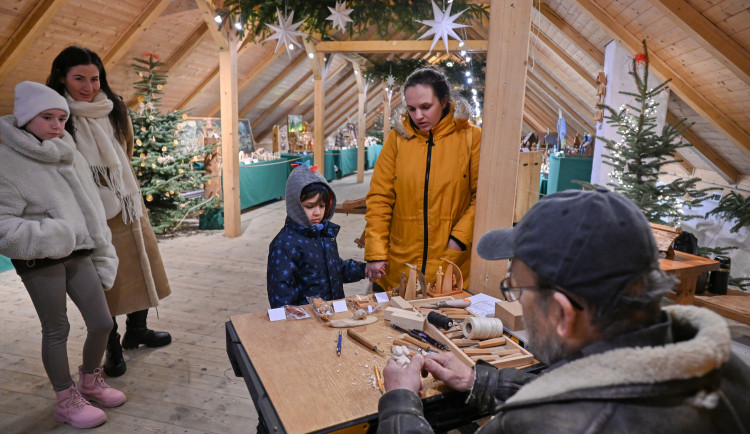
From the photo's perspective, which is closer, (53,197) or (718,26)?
(53,197)

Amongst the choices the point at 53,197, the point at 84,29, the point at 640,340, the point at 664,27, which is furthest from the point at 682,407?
the point at 84,29

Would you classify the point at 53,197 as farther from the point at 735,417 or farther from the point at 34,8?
the point at 34,8

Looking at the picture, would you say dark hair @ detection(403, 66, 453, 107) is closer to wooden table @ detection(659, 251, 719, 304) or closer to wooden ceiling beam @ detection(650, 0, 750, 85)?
wooden table @ detection(659, 251, 719, 304)

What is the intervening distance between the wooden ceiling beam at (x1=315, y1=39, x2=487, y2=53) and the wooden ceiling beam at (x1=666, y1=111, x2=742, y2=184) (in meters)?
3.50

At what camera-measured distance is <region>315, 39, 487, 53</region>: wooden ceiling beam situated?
7559 millimetres

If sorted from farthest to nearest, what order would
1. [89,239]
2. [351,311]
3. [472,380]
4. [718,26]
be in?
[718,26], [89,239], [351,311], [472,380]

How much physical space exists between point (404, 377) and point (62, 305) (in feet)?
6.08

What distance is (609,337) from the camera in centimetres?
76

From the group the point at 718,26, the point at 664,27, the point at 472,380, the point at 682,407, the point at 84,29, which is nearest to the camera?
the point at 682,407

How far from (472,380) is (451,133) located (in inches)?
51.0

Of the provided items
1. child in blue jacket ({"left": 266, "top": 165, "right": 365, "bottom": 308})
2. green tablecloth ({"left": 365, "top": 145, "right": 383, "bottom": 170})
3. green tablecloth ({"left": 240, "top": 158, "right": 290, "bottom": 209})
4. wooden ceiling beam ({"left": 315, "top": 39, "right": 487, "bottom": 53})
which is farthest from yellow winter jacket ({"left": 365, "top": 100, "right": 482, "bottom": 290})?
green tablecloth ({"left": 365, "top": 145, "right": 383, "bottom": 170})

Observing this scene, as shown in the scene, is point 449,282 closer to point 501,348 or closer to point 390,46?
point 501,348

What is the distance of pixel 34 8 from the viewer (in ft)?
15.0

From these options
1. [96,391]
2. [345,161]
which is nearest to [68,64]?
[96,391]
